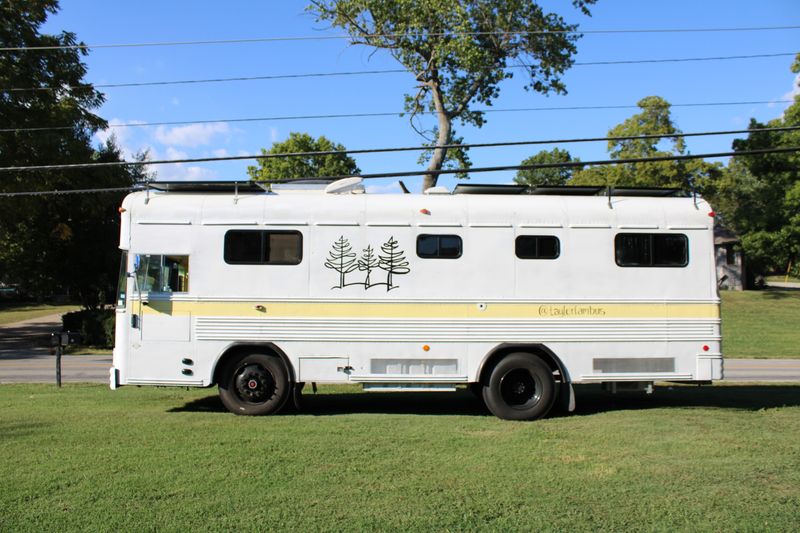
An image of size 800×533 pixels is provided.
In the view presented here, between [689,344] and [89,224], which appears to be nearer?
[689,344]

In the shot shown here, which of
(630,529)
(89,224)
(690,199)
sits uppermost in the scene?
(89,224)

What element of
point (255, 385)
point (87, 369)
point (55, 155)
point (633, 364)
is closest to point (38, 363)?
point (87, 369)

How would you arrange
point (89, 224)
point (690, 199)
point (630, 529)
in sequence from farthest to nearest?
point (89, 224) → point (690, 199) → point (630, 529)

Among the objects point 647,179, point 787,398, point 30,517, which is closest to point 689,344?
point 787,398

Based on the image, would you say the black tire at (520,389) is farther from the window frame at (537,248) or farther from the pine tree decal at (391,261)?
the pine tree decal at (391,261)

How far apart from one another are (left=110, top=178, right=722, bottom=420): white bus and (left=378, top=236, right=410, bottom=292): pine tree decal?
0.02 meters

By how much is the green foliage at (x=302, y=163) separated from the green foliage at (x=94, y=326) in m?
29.3

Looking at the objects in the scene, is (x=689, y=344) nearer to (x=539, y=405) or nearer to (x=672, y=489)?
(x=539, y=405)

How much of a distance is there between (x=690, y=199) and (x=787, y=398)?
13.5ft

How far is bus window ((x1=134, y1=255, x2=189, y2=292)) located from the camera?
9289 millimetres

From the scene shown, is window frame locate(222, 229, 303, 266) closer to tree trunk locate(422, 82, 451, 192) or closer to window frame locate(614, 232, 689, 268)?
window frame locate(614, 232, 689, 268)

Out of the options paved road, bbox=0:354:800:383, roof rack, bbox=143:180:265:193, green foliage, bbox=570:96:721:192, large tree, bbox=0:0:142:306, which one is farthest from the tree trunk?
green foliage, bbox=570:96:721:192

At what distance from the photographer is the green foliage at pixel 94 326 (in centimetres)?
2295

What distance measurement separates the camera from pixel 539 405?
9.12 metres
